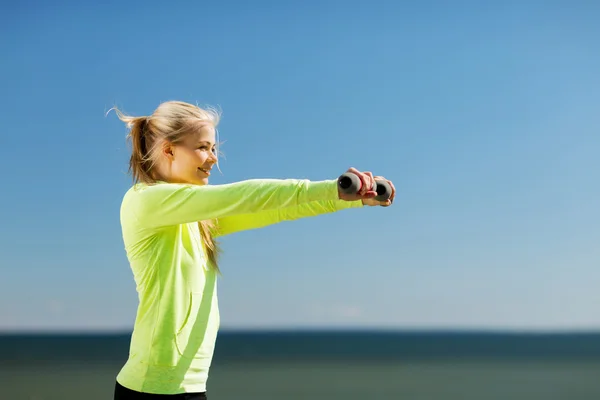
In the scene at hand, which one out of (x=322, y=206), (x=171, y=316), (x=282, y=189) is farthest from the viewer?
(x=322, y=206)

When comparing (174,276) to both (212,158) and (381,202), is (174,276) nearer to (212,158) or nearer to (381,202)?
(212,158)

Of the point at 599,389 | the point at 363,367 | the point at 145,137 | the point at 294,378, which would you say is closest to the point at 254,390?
the point at 294,378

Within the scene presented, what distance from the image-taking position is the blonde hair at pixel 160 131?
2736 mm

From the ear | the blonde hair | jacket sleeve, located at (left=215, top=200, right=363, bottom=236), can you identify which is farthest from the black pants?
the ear

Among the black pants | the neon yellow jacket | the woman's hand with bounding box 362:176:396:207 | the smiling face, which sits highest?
the smiling face

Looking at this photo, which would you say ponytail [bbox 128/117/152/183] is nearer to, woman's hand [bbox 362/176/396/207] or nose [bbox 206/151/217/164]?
nose [bbox 206/151/217/164]

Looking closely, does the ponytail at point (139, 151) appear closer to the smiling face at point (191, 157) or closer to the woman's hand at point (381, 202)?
the smiling face at point (191, 157)

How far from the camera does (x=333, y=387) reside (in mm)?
16219

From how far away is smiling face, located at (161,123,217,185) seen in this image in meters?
2.74

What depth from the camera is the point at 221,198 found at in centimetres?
243

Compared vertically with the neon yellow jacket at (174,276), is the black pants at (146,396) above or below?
below

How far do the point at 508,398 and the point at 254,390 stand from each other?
4903mm

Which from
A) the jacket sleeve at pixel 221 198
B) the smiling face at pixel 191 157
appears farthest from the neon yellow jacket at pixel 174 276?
the smiling face at pixel 191 157

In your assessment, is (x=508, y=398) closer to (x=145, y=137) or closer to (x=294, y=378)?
(x=294, y=378)
